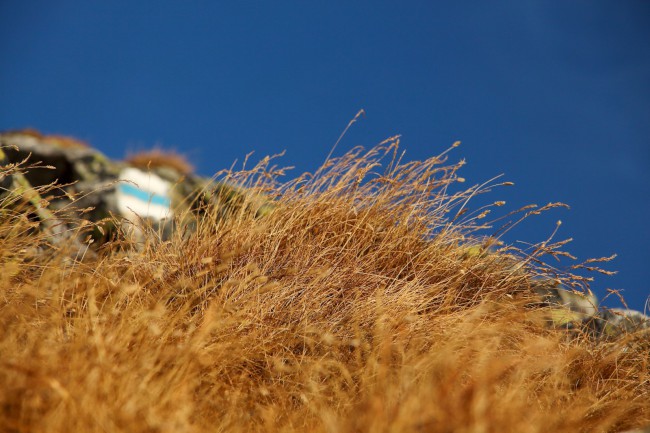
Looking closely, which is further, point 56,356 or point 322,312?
point 322,312

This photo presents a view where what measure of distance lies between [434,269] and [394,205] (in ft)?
2.01

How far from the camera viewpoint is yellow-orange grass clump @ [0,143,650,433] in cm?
163

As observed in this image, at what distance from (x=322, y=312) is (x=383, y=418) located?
131 cm

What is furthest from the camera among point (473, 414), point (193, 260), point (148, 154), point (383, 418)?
point (148, 154)

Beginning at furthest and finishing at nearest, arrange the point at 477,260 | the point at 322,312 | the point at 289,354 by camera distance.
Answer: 1. the point at 477,260
2. the point at 322,312
3. the point at 289,354

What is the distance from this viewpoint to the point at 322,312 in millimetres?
2900

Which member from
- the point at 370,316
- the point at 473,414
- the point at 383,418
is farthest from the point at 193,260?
the point at 473,414

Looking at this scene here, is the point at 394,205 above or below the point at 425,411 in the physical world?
above

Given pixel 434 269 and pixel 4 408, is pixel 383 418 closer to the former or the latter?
pixel 4 408

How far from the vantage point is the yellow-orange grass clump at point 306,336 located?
1.63m

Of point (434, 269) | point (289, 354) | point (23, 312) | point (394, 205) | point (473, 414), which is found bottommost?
point (473, 414)

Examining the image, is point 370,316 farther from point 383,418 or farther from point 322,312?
point 383,418

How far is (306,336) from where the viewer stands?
271cm

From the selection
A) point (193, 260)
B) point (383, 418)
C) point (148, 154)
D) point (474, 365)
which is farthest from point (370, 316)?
point (148, 154)
